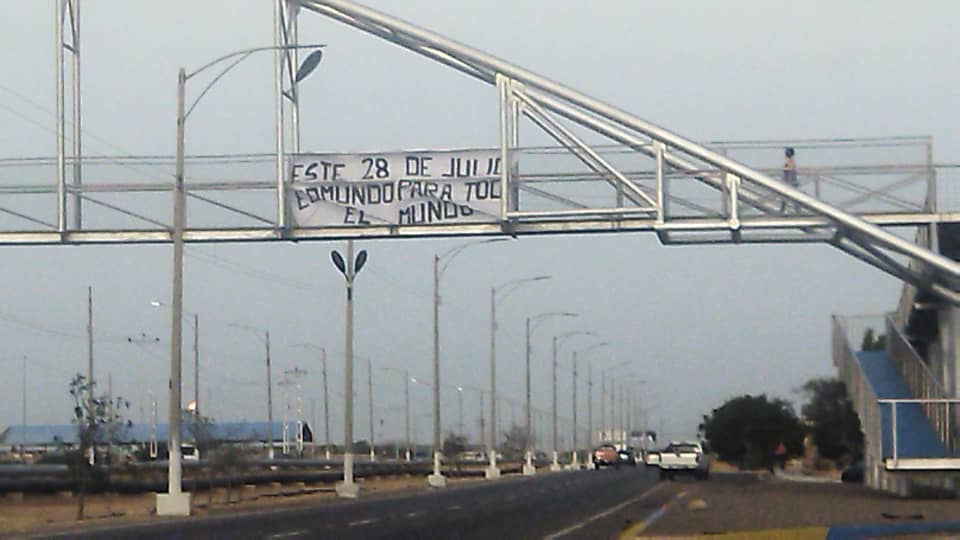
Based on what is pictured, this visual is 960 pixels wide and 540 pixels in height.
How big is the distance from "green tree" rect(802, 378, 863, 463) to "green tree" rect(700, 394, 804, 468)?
194 inches

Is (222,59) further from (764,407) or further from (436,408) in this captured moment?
(764,407)

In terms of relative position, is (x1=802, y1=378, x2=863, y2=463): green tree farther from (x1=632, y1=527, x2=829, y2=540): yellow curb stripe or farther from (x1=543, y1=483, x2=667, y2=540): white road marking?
(x1=632, y1=527, x2=829, y2=540): yellow curb stripe

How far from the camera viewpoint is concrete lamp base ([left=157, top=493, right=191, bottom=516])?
40.9 meters

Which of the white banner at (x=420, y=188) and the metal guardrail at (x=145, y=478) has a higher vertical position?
the white banner at (x=420, y=188)

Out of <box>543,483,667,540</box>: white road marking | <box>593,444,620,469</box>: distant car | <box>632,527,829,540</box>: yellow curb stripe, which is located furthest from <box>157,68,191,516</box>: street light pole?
<box>593,444,620,469</box>: distant car

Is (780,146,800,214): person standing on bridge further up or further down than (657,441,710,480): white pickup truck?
further up

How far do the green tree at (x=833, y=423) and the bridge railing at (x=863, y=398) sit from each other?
13330 millimetres

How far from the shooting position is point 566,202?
3616 centimetres

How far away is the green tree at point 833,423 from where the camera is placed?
2995 inches

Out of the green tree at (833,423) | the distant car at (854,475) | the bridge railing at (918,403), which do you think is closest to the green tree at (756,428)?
the green tree at (833,423)

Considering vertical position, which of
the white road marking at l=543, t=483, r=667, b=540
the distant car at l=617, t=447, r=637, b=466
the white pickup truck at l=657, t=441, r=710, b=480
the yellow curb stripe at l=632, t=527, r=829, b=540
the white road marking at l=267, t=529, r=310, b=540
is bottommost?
the distant car at l=617, t=447, r=637, b=466

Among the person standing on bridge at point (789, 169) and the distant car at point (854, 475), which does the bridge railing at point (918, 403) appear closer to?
the person standing on bridge at point (789, 169)

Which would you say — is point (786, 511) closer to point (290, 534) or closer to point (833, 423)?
point (290, 534)

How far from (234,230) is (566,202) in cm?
731
